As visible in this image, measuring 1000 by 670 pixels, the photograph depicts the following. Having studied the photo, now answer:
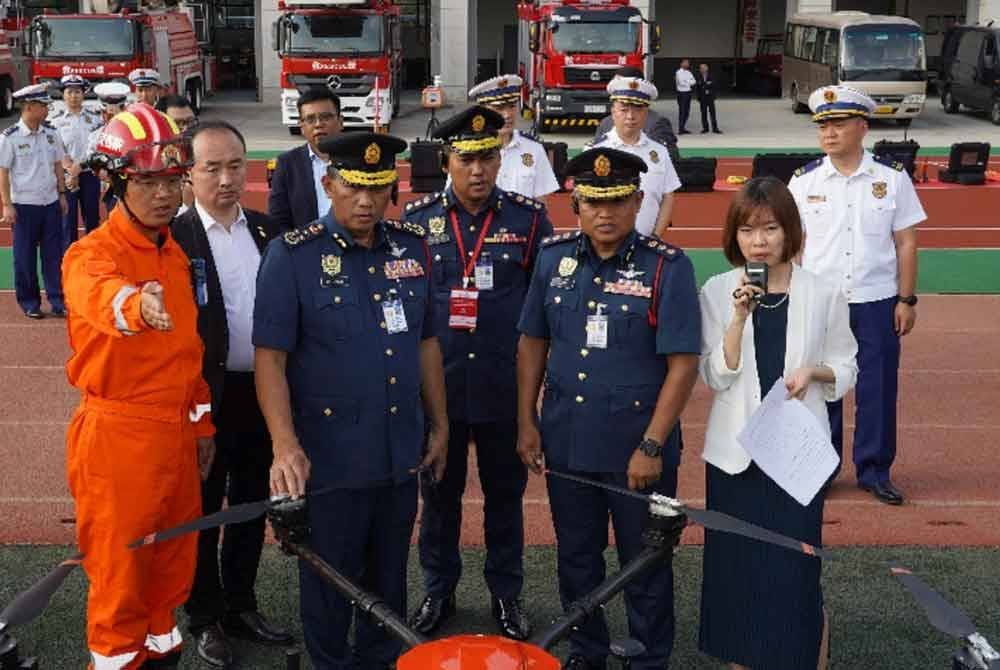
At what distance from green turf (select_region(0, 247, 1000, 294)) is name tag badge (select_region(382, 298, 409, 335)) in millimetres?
9212

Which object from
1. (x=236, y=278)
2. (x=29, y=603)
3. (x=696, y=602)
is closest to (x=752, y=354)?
(x=696, y=602)

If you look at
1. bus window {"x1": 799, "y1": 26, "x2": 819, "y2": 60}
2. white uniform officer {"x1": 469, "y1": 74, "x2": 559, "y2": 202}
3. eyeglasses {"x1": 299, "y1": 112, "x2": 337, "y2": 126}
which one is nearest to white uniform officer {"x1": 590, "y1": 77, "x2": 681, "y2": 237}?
white uniform officer {"x1": 469, "y1": 74, "x2": 559, "y2": 202}

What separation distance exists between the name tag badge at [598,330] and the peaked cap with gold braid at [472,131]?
3.53ft

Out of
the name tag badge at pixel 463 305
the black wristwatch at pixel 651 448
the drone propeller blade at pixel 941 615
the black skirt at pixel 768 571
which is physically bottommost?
the black skirt at pixel 768 571

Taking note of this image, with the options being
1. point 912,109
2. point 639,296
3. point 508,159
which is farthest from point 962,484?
point 912,109

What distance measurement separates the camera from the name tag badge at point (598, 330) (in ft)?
15.3

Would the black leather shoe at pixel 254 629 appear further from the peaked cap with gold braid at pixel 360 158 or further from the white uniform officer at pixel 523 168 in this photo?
the white uniform officer at pixel 523 168

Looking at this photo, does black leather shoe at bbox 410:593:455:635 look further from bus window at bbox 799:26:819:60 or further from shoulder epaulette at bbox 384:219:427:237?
bus window at bbox 799:26:819:60

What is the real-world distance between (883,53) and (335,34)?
12097 millimetres

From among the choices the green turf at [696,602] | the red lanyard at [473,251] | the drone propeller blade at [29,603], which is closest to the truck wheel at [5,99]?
the green turf at [696,602]

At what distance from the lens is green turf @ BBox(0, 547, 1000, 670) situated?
5285mm

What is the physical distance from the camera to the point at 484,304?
550cm

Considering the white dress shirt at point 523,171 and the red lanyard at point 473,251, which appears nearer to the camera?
the red lanyard at point 473,251

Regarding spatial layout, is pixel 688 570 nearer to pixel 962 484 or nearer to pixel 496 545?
pixel 496 545
